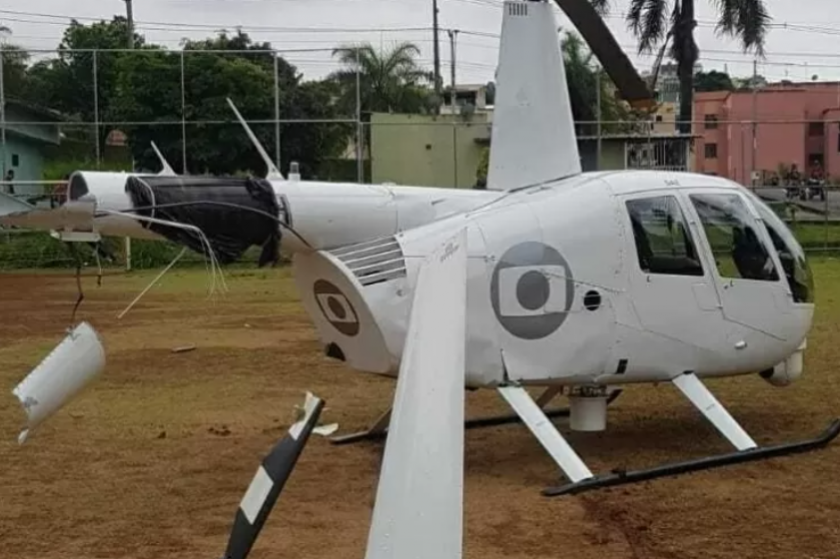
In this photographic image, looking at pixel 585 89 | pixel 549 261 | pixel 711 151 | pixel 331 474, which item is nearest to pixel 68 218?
pixel 331 474

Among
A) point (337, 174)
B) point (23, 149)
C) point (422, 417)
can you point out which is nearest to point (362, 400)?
point (422, 417)

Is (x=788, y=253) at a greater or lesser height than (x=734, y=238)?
lesser

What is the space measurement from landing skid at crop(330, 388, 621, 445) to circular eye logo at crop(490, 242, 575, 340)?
3.34 ft

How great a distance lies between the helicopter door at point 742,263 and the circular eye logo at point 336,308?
2.66m

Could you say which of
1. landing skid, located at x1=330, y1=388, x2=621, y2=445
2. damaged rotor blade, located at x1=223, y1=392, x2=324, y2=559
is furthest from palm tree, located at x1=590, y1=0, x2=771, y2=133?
damaged rotor blade, located at x1=223, y1=392, x2=324, y2=559

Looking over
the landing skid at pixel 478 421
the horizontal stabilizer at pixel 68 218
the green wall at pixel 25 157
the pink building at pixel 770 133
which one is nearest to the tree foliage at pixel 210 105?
the green wall at pixel 25 157

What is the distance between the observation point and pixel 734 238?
28.7 ft

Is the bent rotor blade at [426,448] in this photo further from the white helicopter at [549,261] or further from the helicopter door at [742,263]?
the helicopter door at [742,263]

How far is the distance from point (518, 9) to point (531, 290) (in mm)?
2095

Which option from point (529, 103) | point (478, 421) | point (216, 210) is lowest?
point (478, 421)

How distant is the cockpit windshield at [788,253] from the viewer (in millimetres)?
8953

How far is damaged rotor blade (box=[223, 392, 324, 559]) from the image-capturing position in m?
3.27

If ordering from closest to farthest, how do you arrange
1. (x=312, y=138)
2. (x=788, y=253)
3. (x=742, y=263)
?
(x=742, y=263)
(x=788, y=253)
(x=312, y=138)

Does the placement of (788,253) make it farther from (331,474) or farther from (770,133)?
(770,133)
